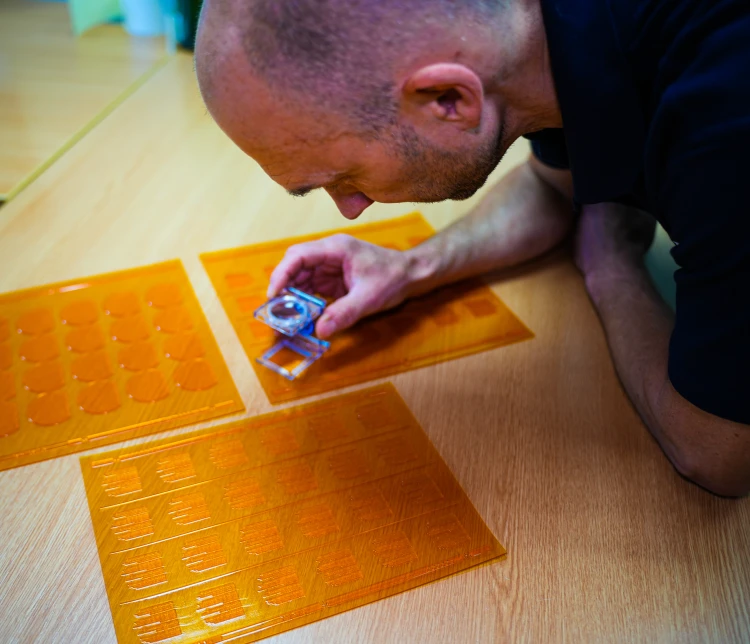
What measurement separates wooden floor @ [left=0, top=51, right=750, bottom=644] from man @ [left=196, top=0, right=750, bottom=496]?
75 millimetres

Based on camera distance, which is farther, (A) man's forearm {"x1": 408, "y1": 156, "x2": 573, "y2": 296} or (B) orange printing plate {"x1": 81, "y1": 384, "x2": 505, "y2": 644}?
(A) man's forearm {"x1": 408, "y1": 156, "x2": 573, "y2": 296}

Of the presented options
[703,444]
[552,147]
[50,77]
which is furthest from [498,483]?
[50,77]

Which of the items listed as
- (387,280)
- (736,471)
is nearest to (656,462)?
(736,471)

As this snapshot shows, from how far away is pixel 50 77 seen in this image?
4.94 ft

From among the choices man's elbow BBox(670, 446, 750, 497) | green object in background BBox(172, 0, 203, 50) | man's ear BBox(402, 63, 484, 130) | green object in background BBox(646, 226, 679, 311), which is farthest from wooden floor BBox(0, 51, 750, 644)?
green object in background BBox(172, 0, 203, 50)

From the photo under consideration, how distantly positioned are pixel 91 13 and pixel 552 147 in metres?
1.36

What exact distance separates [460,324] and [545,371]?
5.1 inches

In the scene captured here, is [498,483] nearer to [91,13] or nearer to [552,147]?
[552,147]

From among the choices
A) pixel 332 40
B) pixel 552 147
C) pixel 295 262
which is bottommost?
pixel 295 262

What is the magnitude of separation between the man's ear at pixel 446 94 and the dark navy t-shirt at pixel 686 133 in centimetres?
10

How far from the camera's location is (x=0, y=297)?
924 mm

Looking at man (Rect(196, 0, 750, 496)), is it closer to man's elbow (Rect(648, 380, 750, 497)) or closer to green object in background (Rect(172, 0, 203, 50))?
man's elbow (Rect(648, 380, 750, 497))

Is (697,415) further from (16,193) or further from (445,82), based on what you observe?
(16,193)

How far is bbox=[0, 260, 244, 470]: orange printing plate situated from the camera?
0.76m
